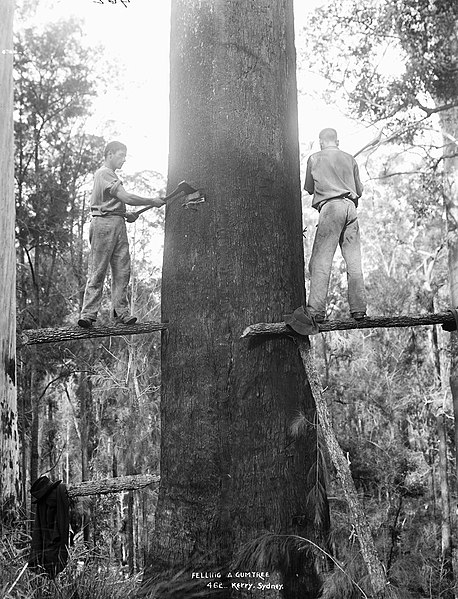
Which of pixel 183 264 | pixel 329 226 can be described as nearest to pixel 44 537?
pixel 183 264

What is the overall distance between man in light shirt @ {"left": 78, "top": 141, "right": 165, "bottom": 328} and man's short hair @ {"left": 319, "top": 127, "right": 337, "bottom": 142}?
143cm

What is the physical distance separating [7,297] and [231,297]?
4801 mm

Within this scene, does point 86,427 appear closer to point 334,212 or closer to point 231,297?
point 334,212

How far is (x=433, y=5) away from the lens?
911 centimetres

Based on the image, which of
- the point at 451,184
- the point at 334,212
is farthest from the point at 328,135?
the point at 451,184

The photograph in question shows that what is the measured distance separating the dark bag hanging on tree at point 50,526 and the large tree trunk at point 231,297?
879 millimetres

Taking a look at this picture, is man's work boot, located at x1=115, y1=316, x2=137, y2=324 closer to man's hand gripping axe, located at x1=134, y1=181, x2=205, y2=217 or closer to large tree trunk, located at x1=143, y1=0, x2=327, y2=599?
large tree trunk, located at x1=143, y1=0, x2=327, y2=599

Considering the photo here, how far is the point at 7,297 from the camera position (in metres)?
7.57

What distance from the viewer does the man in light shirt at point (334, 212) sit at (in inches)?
183

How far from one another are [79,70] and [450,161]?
11.2 m

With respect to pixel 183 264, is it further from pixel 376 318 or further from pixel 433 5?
pixel 433 5

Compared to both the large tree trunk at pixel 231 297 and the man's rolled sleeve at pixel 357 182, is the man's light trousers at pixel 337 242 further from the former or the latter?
the large tree trunk at pixel 231 297

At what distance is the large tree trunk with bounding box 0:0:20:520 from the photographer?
22.8 ft

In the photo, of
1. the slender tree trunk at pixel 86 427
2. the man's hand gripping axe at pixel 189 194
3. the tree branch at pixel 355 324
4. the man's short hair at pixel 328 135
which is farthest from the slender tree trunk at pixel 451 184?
the slender tree trunk at pixel 86 427
